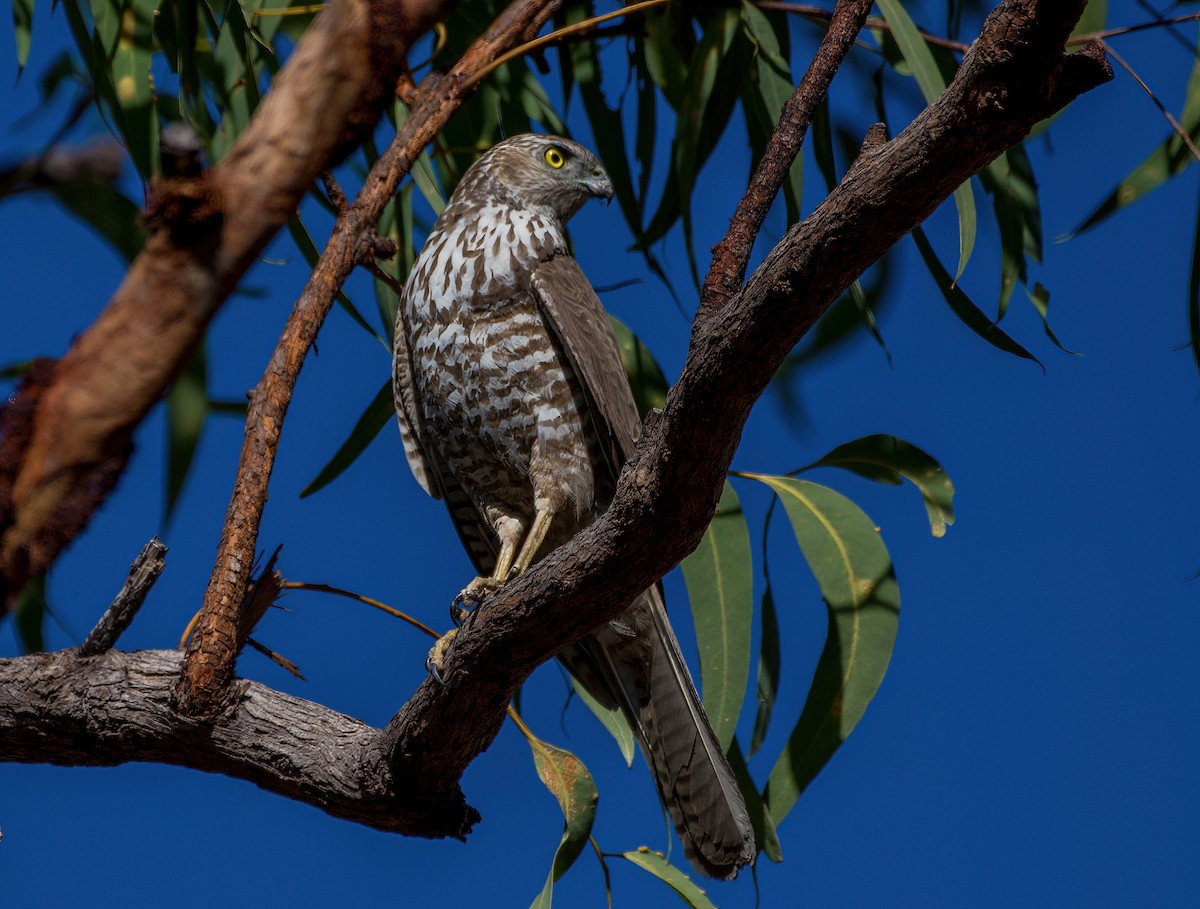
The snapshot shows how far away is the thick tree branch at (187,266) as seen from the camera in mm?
601

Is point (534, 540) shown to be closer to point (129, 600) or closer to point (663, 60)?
point (129, 600)

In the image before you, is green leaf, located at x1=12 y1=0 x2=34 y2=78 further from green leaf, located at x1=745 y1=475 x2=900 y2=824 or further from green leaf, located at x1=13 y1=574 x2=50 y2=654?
green leaf, located at x1=745 y1=475 x2=900 y2=824

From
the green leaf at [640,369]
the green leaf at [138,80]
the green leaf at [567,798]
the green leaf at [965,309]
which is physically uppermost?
the green leaf at [138,80]

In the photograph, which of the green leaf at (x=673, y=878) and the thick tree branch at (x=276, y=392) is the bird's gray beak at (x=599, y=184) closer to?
the thick tree branch at (x=276, y=392)

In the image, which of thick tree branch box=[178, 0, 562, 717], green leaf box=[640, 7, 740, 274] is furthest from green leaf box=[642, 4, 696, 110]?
thick tree branch box=[178, 0, 562, 717]

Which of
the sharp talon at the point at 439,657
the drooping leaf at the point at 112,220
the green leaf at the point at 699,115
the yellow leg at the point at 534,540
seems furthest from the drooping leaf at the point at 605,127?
the sharp talon at the point at 439,657

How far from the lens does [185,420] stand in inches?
106

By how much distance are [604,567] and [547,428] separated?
2.99 ft

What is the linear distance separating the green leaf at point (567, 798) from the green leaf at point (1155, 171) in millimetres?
2088

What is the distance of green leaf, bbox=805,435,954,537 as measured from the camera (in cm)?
305

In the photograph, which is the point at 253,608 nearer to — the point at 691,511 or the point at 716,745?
the point at 691,511

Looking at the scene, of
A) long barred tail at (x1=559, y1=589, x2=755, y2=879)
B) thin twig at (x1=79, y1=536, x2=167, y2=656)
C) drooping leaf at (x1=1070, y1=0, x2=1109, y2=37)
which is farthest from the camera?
drooping leaf at (x1=1070, y1=0, x2=1109, y2=37)

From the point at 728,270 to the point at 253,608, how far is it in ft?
4.05

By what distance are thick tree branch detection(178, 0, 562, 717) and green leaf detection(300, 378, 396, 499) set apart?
0.98 m
